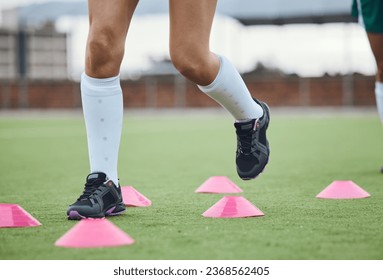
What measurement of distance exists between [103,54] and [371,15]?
8.95ft

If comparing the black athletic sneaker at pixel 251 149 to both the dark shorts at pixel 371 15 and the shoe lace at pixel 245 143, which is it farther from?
the dark shorts at pixel 371 15

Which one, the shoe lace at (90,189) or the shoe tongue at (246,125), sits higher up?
the shoe tongue at (246,125)

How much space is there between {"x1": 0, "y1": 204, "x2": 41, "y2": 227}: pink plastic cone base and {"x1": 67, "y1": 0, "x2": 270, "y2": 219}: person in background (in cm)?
20

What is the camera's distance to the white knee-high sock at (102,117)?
3.57m

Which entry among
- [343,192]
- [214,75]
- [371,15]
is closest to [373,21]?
[371,15]

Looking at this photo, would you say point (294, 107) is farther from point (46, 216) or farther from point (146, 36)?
point (46, 216)

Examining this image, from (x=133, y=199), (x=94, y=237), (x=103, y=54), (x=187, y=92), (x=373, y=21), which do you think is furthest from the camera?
(x=187, y=92)

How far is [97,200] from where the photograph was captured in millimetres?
3504

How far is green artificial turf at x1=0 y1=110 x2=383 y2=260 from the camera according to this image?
271 centimetres

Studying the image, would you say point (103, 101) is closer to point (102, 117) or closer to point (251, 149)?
point (102, 117)

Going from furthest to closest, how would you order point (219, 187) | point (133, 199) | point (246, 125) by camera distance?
point (219, 187) < point (133, 199) < point (246, 125)

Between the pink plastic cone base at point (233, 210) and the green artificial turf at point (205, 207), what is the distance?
0.24ft

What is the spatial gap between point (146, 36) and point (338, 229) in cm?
3646

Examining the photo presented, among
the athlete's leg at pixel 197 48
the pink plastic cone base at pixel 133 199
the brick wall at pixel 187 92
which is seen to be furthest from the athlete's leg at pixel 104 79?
the brick wall at pixel 187 92
